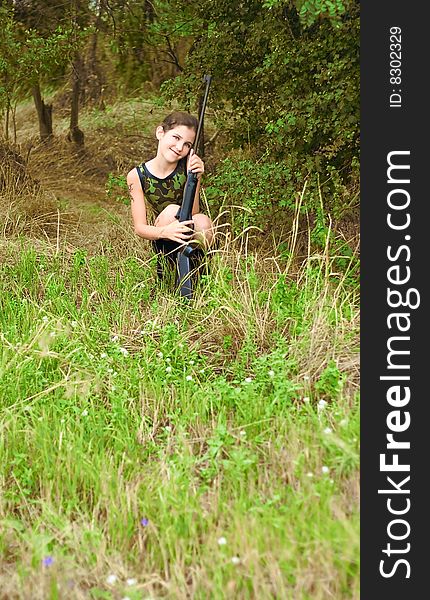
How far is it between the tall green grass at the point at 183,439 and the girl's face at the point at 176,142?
0.66 meters

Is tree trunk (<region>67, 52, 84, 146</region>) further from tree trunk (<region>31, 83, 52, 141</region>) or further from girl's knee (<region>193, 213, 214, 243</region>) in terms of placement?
girl's knee (<region>193, 213, 214, 243</region>)

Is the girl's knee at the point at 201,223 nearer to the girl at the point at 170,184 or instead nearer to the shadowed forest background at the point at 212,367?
the girl at the point at 170,184

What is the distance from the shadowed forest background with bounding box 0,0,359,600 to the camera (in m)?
2.37

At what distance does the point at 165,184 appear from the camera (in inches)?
167

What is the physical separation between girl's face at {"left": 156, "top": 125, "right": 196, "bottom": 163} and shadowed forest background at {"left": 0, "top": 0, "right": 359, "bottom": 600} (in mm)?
517

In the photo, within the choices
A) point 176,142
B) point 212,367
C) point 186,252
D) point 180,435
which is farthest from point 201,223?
point 180,435

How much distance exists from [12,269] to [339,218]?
6.23 feet

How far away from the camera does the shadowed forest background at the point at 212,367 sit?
2369 mm

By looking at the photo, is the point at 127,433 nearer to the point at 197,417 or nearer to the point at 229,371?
the point at 197,417

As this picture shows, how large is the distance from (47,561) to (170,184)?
94.9 inches

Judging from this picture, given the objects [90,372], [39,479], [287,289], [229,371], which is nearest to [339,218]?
[287,289]

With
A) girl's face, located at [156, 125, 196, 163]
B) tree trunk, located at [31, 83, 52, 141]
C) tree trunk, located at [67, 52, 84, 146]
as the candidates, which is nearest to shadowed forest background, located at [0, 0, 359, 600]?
girl's face, located at [156, 125, 196, 163]

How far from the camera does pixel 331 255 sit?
13.6 feet

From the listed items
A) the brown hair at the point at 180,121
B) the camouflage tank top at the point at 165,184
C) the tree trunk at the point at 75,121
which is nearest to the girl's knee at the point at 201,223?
the camouflage tank top at the point at 165,184
